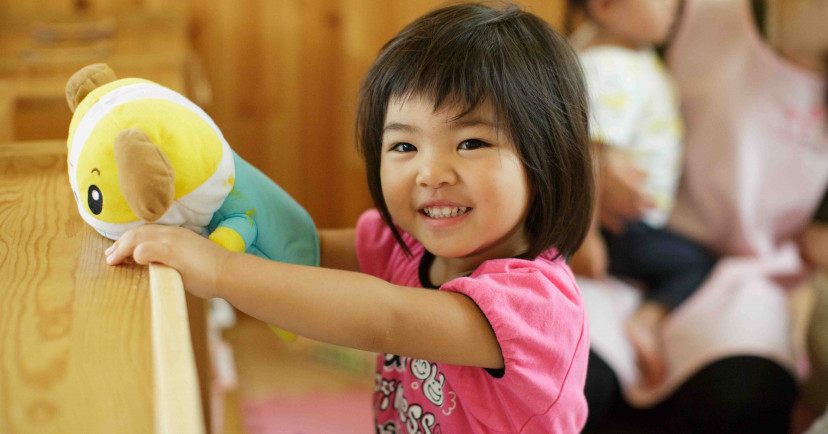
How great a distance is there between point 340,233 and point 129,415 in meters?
0.45

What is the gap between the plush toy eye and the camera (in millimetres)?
547

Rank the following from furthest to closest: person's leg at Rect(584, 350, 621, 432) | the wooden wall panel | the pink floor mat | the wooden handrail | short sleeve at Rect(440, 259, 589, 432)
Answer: the wooden wall panel < the pink floor mat < person's leg at Rect(584, 350, 621, 432) < short sleeve at Rect(440, 259, 589, 432) < the wooden handrail

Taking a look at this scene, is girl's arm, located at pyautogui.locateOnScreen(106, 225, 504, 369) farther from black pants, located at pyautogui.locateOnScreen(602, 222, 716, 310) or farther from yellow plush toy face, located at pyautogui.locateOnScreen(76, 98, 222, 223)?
black pants, located at pyautogui.locateOnScreen(602, 222, 716, 310)

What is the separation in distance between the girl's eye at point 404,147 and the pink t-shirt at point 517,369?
0.41ft

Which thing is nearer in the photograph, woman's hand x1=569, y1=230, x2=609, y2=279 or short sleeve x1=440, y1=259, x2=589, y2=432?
short sleeve x1=440, y1=259, x2=589, y2=432

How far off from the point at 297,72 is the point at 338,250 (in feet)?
3.72

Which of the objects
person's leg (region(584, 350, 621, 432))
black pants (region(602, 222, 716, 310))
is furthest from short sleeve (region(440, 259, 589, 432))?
black pants (region(602, 222, 716, 310))

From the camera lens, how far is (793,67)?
145 centimetres

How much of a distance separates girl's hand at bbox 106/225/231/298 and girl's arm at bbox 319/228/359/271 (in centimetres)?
27

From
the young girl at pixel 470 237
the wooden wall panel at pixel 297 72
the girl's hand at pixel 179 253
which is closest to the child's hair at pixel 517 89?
the young girl at pixel 470 237

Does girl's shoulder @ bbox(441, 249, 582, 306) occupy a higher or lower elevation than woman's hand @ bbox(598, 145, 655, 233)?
higher

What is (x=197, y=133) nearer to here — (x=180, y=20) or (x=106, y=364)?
(x=106, y=364)

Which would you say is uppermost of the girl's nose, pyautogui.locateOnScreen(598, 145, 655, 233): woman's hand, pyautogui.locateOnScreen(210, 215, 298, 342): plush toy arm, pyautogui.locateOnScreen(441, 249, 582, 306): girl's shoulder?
the girl's nose

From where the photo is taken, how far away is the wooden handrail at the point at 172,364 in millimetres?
363
